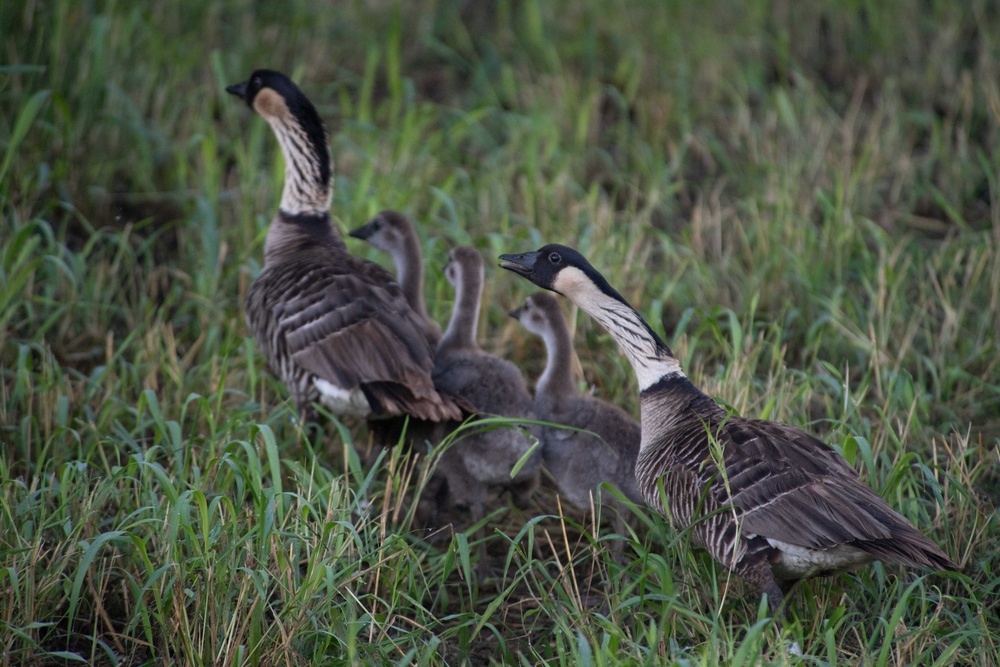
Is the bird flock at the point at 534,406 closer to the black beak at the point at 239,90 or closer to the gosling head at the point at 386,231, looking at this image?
the gosling head at the point at 386,231

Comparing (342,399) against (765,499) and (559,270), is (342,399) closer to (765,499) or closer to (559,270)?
(559,270)

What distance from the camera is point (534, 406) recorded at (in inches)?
223

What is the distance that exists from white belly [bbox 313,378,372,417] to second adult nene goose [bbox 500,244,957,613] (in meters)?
1.51

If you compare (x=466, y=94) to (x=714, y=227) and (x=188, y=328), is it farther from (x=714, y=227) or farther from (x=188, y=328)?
(x=188, y=328)

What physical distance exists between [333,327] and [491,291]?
151 cm

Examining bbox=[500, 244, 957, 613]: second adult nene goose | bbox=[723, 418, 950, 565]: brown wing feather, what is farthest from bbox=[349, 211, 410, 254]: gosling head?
bbox=[723, 418, 950, 565]: brown wing feather

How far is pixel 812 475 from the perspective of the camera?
14.3ft

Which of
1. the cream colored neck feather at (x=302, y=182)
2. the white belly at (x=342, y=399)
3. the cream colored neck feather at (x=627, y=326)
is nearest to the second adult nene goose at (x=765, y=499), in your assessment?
the cream colored neck feather at (x=627, y=326)

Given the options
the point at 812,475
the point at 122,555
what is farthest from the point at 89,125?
the point at 812,475

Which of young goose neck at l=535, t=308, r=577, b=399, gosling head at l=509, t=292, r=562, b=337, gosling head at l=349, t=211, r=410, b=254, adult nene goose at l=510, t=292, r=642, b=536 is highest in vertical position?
gosling head at l=349, t=211, r=410, b=254

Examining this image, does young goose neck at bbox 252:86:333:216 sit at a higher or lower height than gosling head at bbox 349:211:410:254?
higher

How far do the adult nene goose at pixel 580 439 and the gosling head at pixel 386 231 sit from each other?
1223 millimetres

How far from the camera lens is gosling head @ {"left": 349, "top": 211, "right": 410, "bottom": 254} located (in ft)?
21.0

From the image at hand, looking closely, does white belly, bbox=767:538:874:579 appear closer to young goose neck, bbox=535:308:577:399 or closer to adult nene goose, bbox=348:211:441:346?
young goose neck, bbox=535:308:577:399
